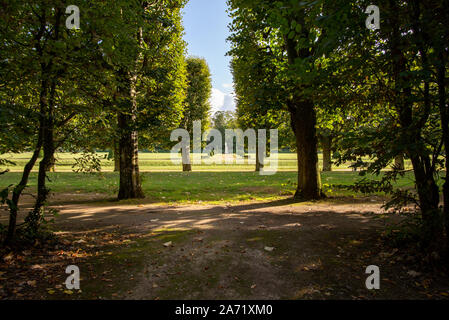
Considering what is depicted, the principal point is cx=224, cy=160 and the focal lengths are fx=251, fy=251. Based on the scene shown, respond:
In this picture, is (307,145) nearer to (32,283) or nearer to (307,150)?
(307,150)

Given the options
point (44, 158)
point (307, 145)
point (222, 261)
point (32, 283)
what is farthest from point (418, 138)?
point (44, 158)

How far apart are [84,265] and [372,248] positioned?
6.19 m

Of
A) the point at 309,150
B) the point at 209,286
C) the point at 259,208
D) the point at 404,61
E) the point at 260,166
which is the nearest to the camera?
the point at 209,286

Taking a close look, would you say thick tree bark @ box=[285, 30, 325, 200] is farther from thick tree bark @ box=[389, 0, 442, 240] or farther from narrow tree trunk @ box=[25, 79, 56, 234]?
narrow tree trunk @ box=[25, 79, 56, 234]

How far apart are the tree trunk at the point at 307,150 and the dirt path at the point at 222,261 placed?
3.09 metres

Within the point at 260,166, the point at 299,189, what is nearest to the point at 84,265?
the point at 299,189

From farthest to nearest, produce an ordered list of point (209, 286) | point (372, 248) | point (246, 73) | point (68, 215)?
1. point (246, 73)
2. point (68, 215)
3. point (372, 248)
4. point (209, 286)

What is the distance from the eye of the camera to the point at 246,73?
12.8 meters

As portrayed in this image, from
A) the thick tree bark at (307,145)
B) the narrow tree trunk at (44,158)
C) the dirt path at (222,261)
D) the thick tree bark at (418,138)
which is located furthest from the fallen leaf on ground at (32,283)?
the thick tree bark at (307,145)
